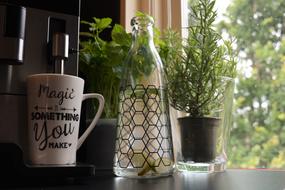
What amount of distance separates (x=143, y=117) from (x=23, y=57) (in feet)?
0.82

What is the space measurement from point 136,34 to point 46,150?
0.32m

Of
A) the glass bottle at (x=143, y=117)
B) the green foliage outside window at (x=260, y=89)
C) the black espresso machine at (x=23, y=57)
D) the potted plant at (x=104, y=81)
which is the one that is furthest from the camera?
the green foliage outside window at (x=260, y=89)

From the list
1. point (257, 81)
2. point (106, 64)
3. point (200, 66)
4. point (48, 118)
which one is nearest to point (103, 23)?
point (106, 64)

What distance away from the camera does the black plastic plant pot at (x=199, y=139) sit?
2.55ft

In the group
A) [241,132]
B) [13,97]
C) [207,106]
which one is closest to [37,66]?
[13,97]

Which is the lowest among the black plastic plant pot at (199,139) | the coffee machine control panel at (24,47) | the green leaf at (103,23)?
the black plastic plant pot at (199,139)

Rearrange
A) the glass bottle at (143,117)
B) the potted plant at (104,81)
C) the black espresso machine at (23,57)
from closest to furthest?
the black espresso machine at (23,57)
the glass bottle at (143,117)
the potted plant at (104,81)

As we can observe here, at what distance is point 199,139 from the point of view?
78cm

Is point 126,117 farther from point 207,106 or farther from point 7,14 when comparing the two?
point 7,14

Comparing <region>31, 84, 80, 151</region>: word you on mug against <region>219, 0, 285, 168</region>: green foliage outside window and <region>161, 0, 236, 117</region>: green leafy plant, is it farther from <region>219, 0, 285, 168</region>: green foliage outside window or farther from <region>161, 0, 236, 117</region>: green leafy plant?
<region>219, 0, 285, 168</region>: green foliage outside window

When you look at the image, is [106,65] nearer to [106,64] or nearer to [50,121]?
[106,64]

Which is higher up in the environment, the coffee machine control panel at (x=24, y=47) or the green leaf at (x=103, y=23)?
the green leaf at (x=103, y=23)

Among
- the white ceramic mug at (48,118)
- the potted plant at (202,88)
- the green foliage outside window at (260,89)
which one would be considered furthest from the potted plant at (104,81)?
the green foliage outside window at (260,89)

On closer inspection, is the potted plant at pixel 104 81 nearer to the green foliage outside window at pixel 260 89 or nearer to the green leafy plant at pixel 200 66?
the green leafy plant at pixel 200 66
